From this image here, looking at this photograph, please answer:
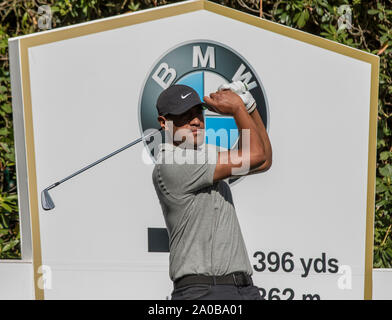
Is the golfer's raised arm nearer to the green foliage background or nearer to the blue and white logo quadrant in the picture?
the blue and white logo quadrant

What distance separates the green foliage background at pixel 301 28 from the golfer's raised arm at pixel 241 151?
1490mm

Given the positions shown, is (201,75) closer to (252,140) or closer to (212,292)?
(252,140)

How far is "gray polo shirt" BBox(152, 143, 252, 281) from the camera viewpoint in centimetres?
222

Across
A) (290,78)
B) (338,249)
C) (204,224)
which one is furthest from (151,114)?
(338,249)

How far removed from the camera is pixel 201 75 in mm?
3039

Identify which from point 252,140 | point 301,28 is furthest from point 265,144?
point 301,28

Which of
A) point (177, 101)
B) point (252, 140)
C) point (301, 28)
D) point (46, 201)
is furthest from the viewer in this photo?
point (301, 28)

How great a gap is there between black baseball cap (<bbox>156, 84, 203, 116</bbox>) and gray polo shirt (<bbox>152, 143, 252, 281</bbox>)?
149 millimetres

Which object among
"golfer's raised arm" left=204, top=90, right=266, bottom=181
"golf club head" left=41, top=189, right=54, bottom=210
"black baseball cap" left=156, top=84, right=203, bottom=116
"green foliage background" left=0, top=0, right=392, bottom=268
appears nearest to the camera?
"golfer's raised arm" left=204, top=90, right=266, bottom=181

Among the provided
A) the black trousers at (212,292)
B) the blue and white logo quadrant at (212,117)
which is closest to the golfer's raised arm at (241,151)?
the black trousers at (212,292)

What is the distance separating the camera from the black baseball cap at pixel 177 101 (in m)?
2.30

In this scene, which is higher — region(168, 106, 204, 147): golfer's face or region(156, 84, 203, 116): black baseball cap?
region(156, 84, 203, 116): black baseball cap

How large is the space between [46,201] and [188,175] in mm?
1029

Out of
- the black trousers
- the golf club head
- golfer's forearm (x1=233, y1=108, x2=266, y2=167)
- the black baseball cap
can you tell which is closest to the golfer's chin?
the black baseball cap
